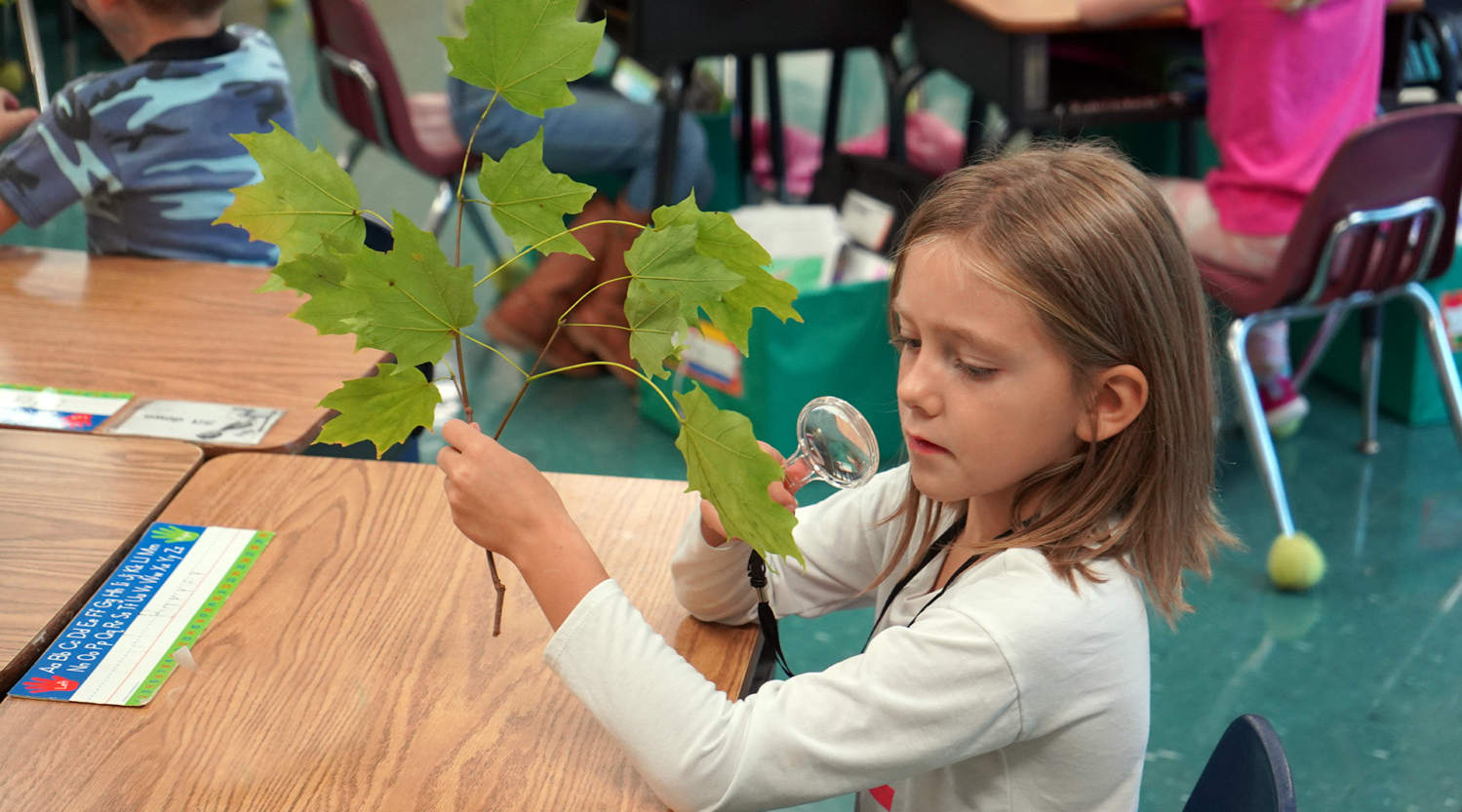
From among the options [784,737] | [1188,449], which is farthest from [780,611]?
[1188,449]

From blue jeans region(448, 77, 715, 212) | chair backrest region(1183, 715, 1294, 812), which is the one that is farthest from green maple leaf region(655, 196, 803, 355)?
blue jeans region(448, 77, 715, 212)

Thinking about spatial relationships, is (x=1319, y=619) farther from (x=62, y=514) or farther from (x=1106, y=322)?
(x=62, y=514)

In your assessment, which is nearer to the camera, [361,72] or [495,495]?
[495,495]

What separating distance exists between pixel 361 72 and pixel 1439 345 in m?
2.15

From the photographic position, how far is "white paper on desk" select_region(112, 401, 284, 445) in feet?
4.62

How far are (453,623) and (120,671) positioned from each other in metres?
0.25

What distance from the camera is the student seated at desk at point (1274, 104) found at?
237 centimetres

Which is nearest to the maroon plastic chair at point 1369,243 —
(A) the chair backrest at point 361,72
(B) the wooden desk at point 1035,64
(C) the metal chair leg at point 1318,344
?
(C) the metal chair leg at point 1318,344

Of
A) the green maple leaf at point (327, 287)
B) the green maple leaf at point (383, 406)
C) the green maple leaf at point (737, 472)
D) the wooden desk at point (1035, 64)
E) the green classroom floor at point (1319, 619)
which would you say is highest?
the green maple leaf at point (327, 287)

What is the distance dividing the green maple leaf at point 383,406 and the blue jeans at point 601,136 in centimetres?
211

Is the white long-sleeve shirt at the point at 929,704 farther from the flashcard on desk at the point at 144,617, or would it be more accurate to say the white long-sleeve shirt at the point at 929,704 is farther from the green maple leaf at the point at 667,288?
the flashcard on desk at the point at 144,617

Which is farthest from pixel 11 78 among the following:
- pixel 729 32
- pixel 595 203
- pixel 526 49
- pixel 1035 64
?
pixel 526 49

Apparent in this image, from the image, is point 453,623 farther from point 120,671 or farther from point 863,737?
point 863,737

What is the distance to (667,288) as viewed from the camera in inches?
37.5
